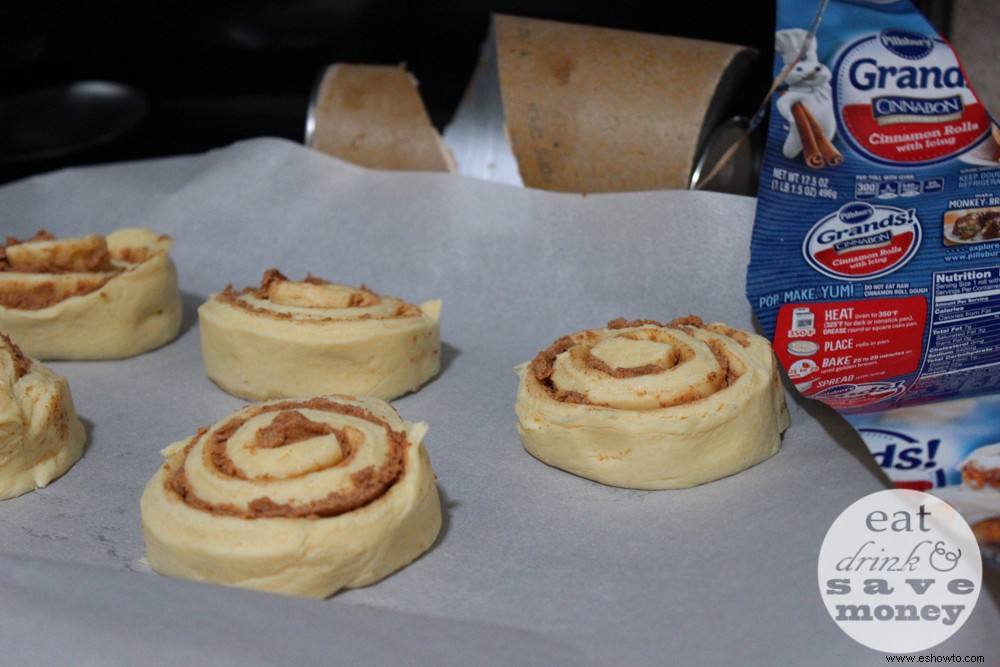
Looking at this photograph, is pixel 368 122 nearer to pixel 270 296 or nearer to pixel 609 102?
pixel 609 102

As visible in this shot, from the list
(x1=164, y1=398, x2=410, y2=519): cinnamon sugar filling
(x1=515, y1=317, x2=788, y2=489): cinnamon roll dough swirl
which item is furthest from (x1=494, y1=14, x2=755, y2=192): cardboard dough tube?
(x1=164, y1=398, x2=410, y2=519): cinnamon sugar filling

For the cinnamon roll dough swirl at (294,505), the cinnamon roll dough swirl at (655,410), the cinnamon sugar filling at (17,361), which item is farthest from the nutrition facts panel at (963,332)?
the cinnamon sugar filling at (17,361)

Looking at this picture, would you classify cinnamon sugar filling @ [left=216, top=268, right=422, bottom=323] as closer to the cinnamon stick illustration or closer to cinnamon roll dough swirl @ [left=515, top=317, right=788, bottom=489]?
cinnamon roll dough swirl @ [left=515, top=317, right=788, bottom=489]

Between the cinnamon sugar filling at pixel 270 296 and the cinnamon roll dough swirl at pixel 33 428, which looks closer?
the cinnamon roll dough swirl at pixel 33 428

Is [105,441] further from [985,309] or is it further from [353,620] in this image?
[985,309]

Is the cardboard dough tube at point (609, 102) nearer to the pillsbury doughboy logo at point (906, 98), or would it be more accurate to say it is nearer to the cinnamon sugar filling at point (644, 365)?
the pillsbury doughboy logo at point (906, 98)

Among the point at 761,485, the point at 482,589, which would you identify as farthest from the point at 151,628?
the point at 761,485
